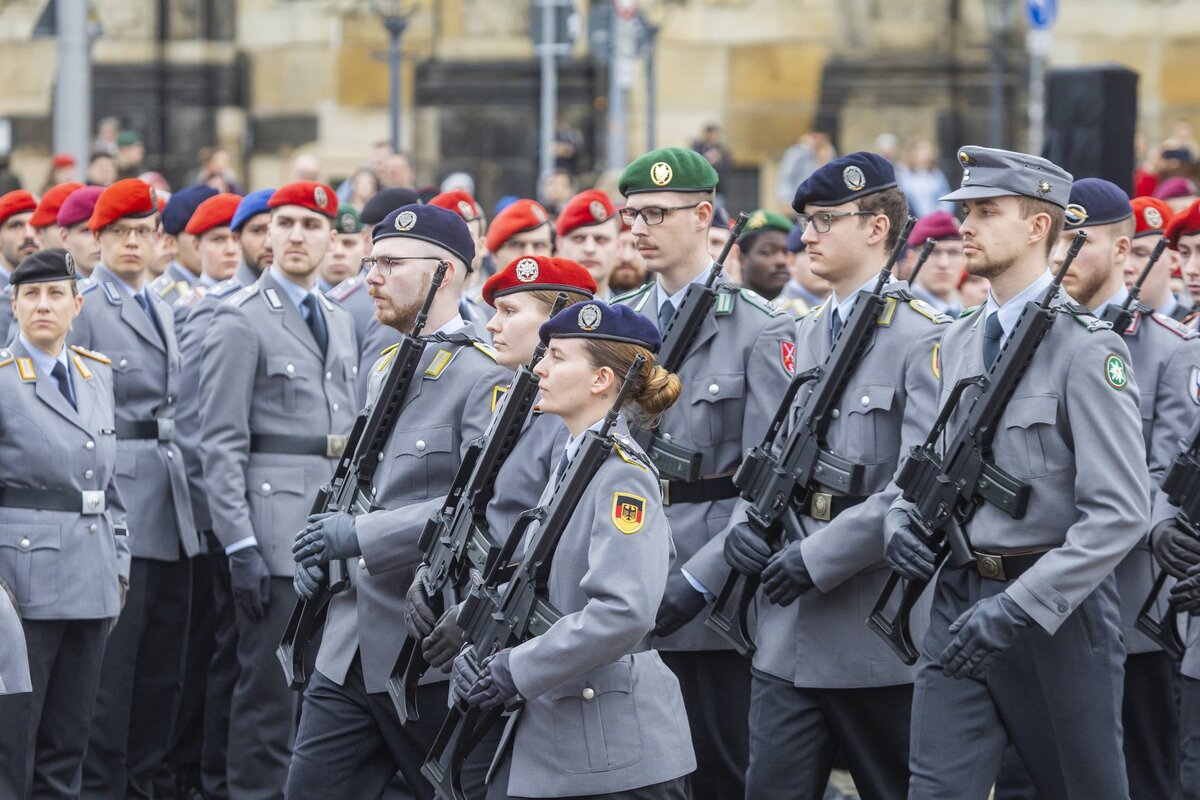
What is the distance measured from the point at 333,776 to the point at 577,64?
59.0 feet

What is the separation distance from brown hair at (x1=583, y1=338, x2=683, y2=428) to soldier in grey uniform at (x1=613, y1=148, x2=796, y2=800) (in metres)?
1.19

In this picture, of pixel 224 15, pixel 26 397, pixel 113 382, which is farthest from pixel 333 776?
pixel 224 15

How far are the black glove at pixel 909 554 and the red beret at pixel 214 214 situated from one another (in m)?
4.59

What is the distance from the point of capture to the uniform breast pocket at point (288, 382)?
786 cm

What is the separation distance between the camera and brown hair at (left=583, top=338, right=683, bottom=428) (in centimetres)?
535

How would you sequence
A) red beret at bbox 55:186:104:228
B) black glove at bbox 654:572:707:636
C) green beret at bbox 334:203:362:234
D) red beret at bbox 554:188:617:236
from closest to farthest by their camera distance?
1. black glove at bbox 654:572:707:636
2. red beret at bbox 554:188:617:236
3. red beret at bbox 55:186:104:228
4. green beret at bbox 334:203:362:234

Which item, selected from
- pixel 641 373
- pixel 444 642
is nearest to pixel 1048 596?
pixel 641 373

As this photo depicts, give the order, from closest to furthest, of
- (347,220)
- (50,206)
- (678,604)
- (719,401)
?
(678,604)
(719,401)
(50,206)
(347,220)

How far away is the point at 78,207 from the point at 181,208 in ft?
→ 3.55

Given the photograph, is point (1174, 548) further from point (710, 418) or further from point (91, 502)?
point (91, 502)

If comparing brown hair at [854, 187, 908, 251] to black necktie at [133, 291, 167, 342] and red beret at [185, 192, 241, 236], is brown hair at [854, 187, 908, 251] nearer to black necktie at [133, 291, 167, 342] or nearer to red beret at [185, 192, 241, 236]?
black necktie at [133, 291, 167, 342]

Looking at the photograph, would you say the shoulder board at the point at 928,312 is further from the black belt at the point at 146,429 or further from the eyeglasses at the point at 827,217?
the black belt at the point at 146,429

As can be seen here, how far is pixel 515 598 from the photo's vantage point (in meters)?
5.30

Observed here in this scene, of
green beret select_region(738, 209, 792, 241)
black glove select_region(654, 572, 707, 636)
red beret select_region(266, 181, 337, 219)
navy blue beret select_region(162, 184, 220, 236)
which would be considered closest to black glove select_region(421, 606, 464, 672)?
black glove select_region(654, 572, 707, 636)
